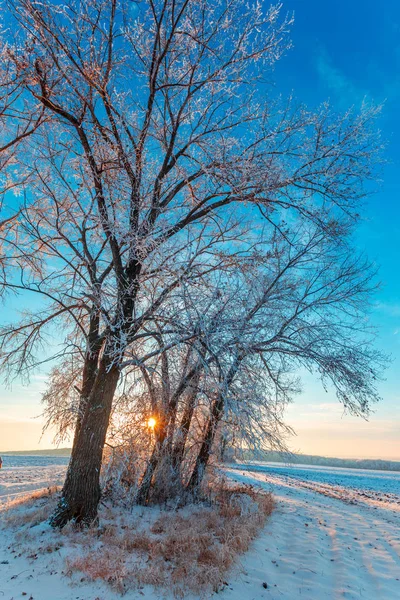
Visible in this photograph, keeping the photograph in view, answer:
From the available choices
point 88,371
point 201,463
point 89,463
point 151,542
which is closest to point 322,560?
point 151,542

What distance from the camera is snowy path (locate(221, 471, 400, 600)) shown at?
5.62m

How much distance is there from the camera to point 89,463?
7836 millimetres

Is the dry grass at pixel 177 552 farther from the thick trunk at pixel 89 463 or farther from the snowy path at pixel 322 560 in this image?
the thick trunk at pixel 89 463

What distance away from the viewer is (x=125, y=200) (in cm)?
876

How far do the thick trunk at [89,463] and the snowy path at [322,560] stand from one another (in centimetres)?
327

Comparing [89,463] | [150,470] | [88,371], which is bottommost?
[150,470]

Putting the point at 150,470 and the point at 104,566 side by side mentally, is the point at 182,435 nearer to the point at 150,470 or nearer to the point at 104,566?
the point at 150,470

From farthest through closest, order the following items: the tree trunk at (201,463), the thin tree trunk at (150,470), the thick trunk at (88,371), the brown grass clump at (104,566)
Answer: the tree trunk at (201,463) < the thick trunk at (88,371) < the thin tree trunk at (150,470) < the brown grass clump at (104,566)

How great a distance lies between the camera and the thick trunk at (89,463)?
298 inches

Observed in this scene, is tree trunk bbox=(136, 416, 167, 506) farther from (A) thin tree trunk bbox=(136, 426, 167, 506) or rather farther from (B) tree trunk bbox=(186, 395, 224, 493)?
(B) tree trunk bbox=(186, 395, 224, 493)

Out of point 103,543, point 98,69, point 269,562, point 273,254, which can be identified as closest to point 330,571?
point 269,562

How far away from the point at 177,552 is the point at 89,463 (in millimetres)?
2521

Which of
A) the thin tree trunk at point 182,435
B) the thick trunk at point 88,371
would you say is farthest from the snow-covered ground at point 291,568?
the thin tree trunk at point 182,435

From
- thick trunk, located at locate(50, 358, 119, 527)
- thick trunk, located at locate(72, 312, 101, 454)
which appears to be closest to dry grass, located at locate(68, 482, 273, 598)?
thick trunk, located at locate(50, 358, 119, 527)
